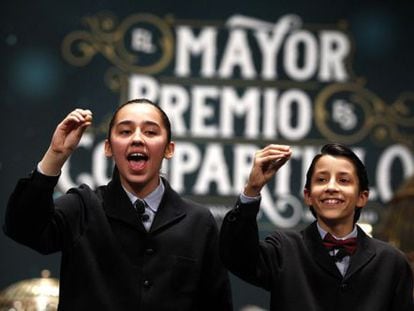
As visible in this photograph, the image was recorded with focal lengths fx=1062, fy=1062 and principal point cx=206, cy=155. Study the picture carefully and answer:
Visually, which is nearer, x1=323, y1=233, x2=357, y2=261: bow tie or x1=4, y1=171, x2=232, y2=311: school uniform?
x1=4, y1=171, x2=232, y2=311: school uniform

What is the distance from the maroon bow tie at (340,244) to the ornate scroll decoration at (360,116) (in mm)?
2539

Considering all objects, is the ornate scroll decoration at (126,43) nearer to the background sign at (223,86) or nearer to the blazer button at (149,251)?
the background sign at (223,86)

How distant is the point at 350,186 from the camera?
2.37 meters

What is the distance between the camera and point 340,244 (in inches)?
92.0

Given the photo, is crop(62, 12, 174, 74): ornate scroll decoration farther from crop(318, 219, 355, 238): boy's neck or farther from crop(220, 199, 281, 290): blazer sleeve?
crop(220, 199, 281, 290): blazer sleeve

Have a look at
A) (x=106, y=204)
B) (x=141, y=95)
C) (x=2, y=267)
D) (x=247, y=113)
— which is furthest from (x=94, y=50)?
(x=106, y=204)

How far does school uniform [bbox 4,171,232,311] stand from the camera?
2168 millimetres

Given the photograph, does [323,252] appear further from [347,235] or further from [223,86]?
[223,86]

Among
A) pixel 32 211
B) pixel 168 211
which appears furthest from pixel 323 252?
pixel 32 211

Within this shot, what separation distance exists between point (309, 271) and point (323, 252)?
0.17ft

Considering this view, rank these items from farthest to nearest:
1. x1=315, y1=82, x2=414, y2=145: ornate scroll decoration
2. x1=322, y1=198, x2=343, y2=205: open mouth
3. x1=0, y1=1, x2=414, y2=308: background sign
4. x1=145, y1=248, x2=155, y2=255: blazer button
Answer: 1. x1=315, y1=82, x2=414, y2=145: ornate scroll decoration
2. x1=0, y1=1, x2=414, y2=308: background sign
3. x1=322, y1=198, x2=343, y2=205: open mouth
4. x1=145, y1=248, x2=155, y2=255: blazer button

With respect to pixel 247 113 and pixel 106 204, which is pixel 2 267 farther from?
pixel 106 204

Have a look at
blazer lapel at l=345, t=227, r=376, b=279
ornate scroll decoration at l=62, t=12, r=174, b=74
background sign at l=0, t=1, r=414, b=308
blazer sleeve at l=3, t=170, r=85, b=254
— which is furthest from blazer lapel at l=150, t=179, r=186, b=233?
ornate scroll decoration at l=62, t=12, r=174, b=74

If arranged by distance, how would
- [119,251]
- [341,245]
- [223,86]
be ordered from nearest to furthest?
[119,251]
[341,245]
[223,86]
